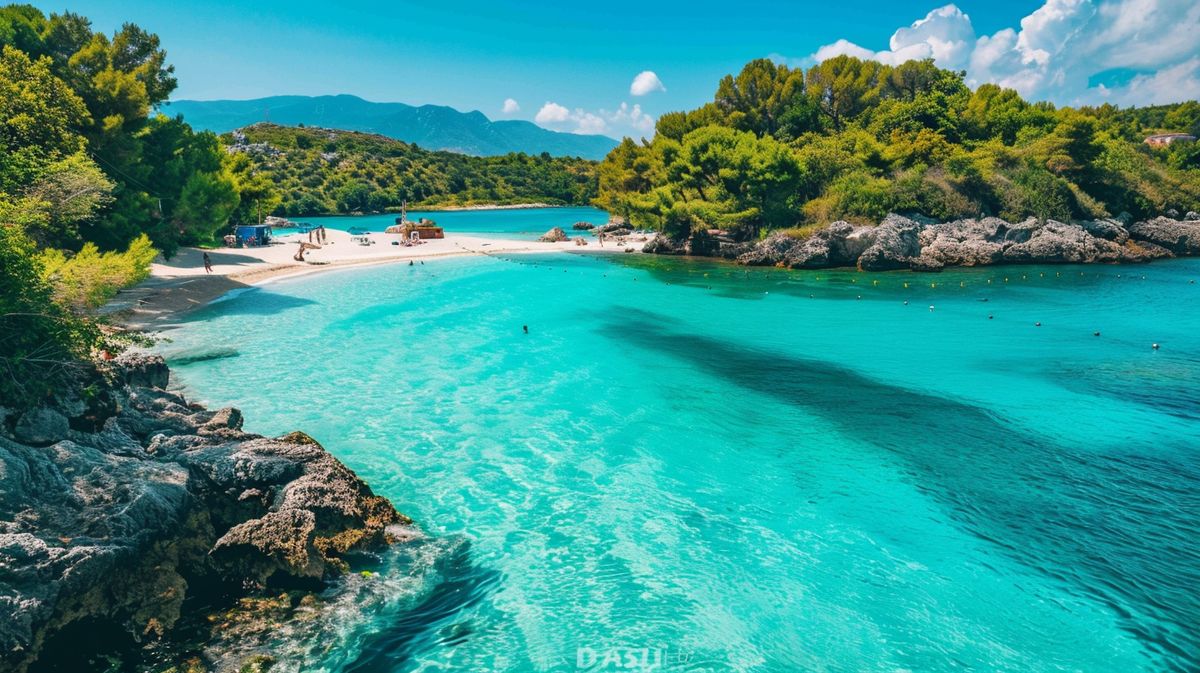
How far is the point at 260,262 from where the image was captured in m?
50.4

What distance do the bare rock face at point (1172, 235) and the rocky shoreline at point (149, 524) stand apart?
7421 cm

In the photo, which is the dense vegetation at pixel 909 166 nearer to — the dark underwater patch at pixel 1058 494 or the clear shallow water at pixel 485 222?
the clear shallow water at pixel 485 222

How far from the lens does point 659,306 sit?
3938 centimetres

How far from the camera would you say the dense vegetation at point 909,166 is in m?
57.3

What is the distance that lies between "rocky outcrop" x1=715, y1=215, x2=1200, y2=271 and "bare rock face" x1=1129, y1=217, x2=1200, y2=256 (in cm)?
223

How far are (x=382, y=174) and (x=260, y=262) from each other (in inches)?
4072

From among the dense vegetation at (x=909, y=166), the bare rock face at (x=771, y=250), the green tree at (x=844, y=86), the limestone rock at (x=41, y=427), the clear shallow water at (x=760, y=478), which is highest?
the green tree at (x=844, y=86)

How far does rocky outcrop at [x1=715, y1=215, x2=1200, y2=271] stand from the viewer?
173 feet

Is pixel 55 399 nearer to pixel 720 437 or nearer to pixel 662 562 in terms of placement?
pixel 662 562

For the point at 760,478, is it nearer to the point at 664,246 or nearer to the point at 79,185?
the point at 79,185

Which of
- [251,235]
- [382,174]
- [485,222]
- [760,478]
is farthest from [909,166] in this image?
[382,174]

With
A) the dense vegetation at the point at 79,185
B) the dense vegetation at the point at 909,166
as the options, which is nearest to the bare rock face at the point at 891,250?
the dense vegetation at the point at 909,166

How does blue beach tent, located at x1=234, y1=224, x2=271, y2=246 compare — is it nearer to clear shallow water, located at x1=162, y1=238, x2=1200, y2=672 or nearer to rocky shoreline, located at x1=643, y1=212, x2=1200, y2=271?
clear shallow water, located at x1=162, y1=238, x2=1200, y2=672

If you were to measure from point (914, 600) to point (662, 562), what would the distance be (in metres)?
4.64
